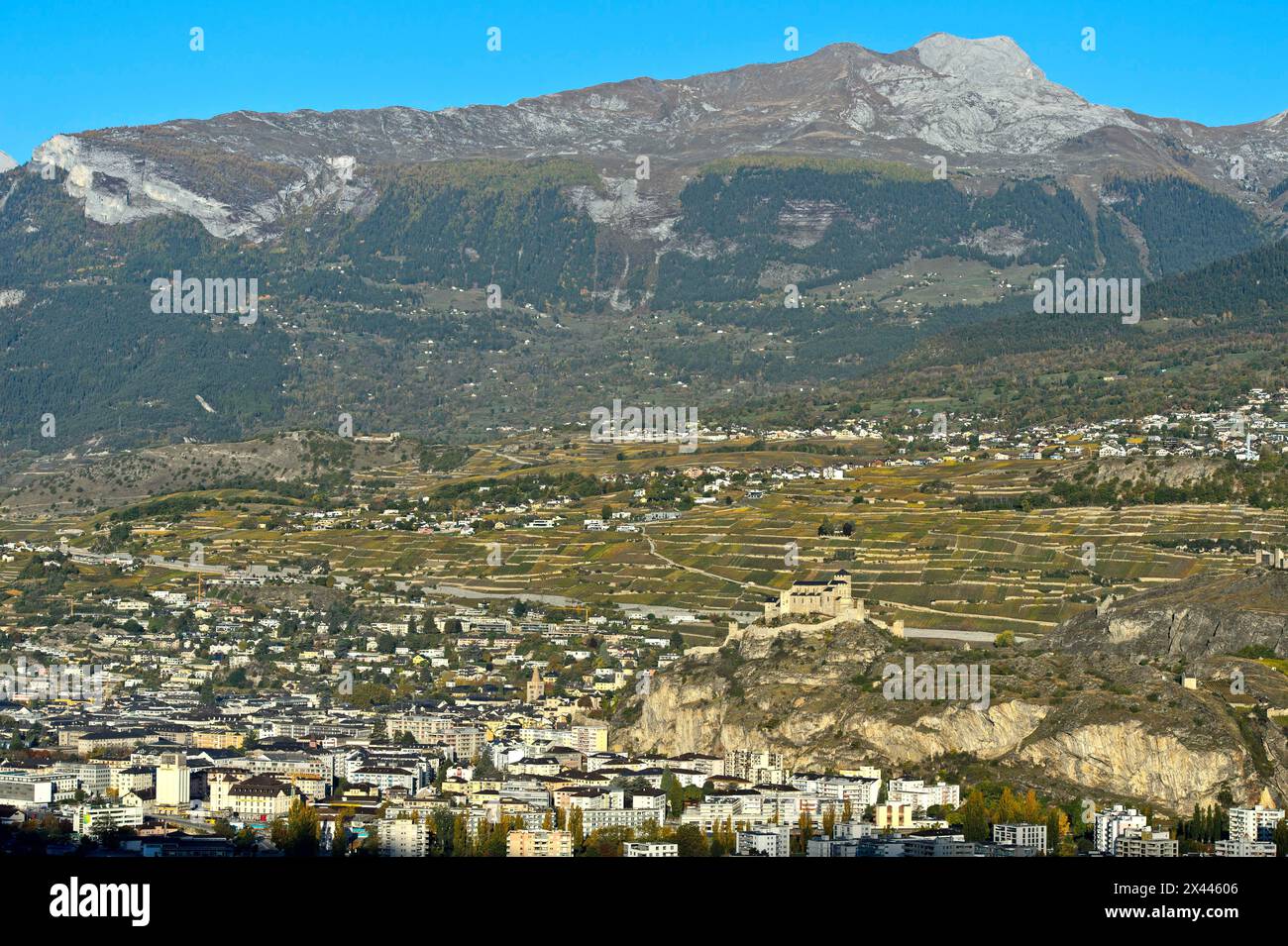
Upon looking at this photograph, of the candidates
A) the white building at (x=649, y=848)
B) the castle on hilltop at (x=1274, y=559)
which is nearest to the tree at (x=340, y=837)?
the white building at (x=649, y=848)

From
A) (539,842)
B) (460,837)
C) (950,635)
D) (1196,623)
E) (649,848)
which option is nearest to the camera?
(649,848)

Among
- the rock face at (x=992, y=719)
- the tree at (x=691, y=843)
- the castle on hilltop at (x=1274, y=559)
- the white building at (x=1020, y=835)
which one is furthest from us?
the castle on hilltop at (x=1274, y=559)

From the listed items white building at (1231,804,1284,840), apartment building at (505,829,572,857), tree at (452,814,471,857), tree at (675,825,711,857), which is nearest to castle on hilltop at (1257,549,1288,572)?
white building at (1231,804,1284,840)

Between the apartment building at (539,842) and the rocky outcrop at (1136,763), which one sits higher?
the rocky outcrop at (1136,763)

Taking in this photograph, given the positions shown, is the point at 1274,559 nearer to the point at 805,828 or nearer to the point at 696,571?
the point at 696,571

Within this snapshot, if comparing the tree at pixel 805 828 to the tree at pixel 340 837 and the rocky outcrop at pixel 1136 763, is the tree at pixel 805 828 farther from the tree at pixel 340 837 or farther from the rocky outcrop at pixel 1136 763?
the tree at pixel 340 837

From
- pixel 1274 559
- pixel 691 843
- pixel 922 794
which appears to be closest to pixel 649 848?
pixel 691 843

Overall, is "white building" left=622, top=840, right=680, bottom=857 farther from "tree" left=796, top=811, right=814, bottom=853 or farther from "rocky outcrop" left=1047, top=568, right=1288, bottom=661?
"rocky outcrop" left=1047, top=568, right=1288, bottom=661
